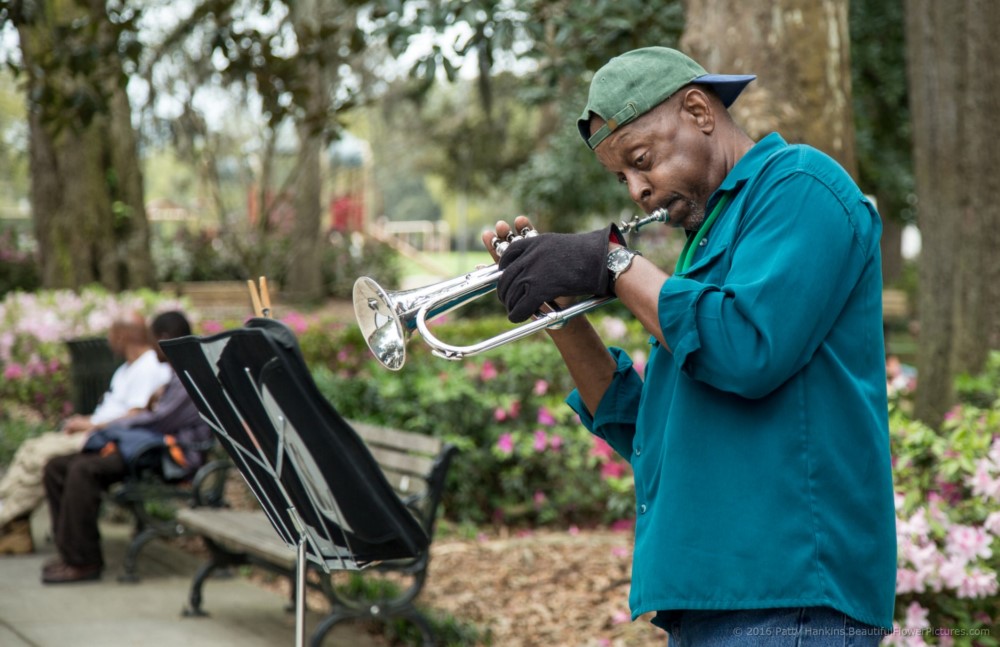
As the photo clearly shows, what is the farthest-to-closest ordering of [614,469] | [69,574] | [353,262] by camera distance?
[353,262] → [69,574] → [614,469]

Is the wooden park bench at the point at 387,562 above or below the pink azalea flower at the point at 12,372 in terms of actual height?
below

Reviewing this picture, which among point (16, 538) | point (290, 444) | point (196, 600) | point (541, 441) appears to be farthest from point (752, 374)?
point (16, 538)

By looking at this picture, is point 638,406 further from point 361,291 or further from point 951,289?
point 951,289

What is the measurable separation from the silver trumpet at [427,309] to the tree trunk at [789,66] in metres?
2.38

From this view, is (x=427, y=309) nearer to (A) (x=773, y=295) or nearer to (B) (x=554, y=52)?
(A) (x=773, y=295)

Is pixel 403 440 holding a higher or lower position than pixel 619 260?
lower

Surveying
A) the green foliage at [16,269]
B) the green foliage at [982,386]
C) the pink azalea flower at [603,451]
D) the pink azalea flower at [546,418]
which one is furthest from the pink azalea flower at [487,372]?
the green foliage at [16,269]

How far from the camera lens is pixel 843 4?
457cm

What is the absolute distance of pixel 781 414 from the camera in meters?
1.86

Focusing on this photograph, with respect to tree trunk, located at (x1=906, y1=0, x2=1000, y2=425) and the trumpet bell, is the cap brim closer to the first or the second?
the trumpet bell

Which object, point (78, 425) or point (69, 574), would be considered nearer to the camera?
point (69, 574)

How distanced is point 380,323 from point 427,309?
0.13 meters

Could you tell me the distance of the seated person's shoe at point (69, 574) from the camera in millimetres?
6156

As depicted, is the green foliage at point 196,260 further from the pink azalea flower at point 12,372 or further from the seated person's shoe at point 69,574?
the seated person's shoe at point 69,574
